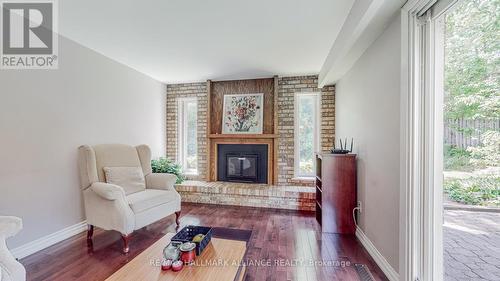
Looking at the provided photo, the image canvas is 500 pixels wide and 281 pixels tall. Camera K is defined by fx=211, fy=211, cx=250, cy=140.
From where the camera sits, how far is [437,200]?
1.38 metres

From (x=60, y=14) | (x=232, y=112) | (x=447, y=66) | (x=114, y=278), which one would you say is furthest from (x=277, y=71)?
(x=114, y=278)

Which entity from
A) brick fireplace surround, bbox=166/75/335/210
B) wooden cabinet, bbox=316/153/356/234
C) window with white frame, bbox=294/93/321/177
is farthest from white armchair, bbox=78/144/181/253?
window with white frame, bbox=294/93/321/177

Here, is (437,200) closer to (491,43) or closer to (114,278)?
(491,43)

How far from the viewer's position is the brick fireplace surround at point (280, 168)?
3465 millimetres

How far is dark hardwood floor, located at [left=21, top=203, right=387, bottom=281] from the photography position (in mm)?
1768

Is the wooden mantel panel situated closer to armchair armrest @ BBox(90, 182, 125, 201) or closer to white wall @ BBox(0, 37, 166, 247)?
white wall @ BBox(0, 37, 166, 247)

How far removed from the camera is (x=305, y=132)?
154 inches

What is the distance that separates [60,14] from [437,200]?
3.45 m

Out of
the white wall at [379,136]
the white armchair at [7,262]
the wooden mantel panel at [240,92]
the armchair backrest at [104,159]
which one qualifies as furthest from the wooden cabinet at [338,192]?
the white armchair at [7,262]

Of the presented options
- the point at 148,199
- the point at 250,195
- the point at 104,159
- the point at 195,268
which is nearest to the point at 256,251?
the point at 195,268

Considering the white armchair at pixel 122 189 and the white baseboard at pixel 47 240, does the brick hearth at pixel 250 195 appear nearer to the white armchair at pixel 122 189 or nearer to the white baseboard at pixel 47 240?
the white armchair at pixel 122 189

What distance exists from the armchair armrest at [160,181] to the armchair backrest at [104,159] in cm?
17

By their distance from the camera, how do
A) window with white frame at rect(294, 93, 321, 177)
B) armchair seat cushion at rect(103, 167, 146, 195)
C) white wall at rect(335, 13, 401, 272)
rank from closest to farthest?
1. white wall at rect(335, 13, 401, 272)
2. armchair seat cushion at rect(103, 167, 146, 195)
3. window with white frame at rect(294, 93, 321, 177)

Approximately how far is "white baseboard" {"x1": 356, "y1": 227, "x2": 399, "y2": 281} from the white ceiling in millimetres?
2202
